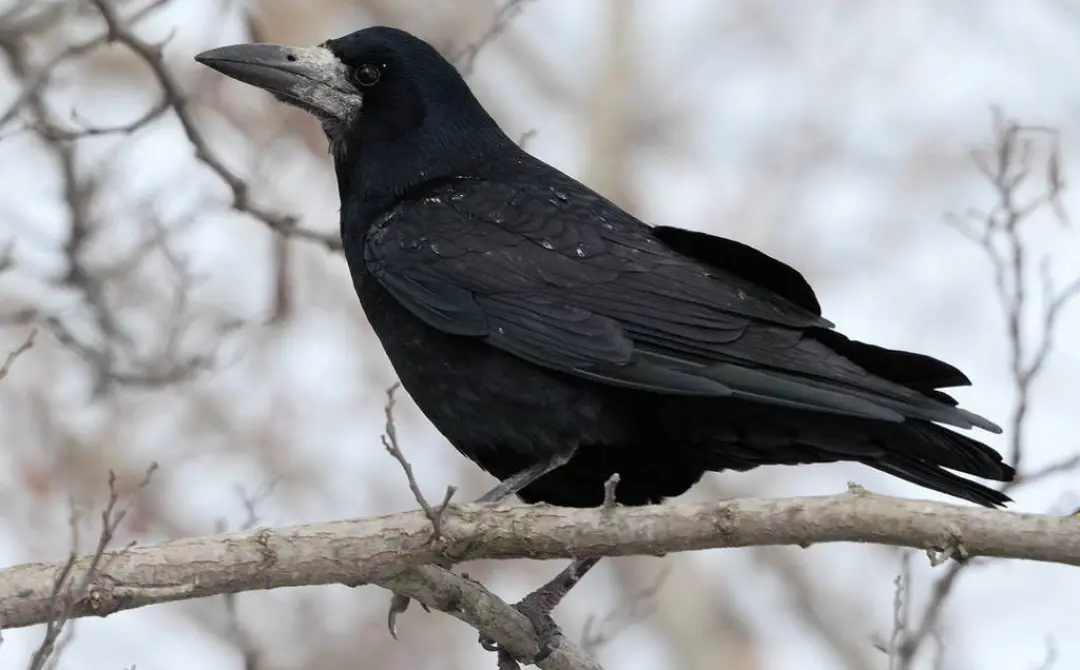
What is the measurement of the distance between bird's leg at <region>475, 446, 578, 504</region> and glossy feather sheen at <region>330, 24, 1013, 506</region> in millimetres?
34

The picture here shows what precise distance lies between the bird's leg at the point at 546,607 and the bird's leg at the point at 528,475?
12.4 inches

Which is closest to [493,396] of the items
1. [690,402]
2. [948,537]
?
[690,402]

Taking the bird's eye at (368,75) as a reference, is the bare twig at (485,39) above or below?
above

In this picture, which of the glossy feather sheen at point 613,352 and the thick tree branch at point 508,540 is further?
the glossy feather sheen at point 613,352

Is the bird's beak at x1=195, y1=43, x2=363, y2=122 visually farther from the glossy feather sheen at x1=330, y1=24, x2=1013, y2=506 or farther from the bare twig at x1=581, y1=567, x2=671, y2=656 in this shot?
the bare twig at x1=581, y1=567, x2=671, y2=656

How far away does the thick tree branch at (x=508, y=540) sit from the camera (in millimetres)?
3602

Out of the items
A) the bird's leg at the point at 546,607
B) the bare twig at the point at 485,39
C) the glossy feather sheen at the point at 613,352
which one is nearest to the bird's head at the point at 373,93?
the glossy feather sheen at the point at 613,352

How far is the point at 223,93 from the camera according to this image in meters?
10.3

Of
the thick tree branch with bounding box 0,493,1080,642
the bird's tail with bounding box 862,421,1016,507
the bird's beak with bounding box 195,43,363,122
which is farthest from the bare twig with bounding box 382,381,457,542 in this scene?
the bird's beak with bounding box 195,43,363,122

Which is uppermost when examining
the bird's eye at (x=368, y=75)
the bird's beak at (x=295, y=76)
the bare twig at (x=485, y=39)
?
the bare twig at (x=485, y=39)

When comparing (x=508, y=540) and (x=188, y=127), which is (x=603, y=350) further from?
(x=188, y=127)

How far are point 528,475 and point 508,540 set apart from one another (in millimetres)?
904

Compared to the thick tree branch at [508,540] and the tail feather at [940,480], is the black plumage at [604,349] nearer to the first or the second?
the tail feather at [940,480]

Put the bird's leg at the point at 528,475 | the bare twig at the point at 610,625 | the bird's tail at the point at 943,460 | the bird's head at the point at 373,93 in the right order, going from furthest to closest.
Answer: the bare twig at the point at 610,625 → the bird's head at the point at 373,93 → the bird's leg at the point at 528,475 → the bird's tail at the point at 943,460
